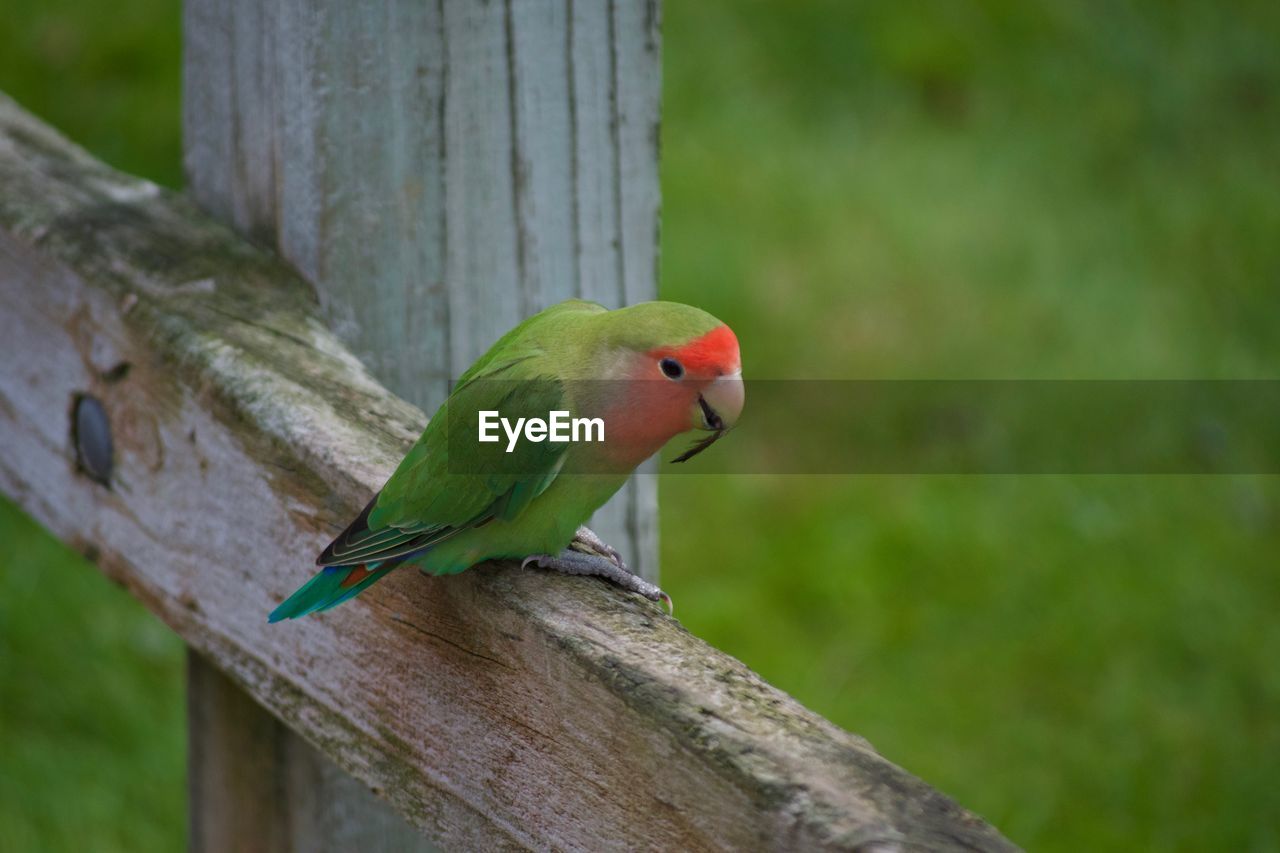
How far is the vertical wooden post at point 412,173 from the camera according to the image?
5.54ft

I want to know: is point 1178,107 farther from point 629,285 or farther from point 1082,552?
point 629,285

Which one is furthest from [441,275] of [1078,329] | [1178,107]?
[1178,107]

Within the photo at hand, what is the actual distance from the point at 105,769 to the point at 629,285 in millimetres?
1870

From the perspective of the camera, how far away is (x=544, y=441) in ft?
5.08

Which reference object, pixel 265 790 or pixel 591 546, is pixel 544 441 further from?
pixel 265 790

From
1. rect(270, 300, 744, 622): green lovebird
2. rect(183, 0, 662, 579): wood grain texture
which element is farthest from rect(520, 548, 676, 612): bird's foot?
rect(183, 0, 662, 579): wood grain texture

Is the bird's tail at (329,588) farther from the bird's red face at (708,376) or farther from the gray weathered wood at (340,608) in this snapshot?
the bird's red face at (708,376)

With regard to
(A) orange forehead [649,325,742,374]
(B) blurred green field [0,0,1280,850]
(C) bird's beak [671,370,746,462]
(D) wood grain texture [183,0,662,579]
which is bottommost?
(B) blurred green field [0,0,1280,850]

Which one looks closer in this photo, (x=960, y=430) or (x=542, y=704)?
(x=542, y=704)

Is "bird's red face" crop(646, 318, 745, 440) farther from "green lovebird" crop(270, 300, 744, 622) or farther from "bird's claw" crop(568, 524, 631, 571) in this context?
"bird's claw" crop(568, 524, 631, 571)

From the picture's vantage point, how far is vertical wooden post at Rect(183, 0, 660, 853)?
5.54 feet

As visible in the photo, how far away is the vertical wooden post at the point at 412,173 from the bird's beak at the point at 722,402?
0.45m

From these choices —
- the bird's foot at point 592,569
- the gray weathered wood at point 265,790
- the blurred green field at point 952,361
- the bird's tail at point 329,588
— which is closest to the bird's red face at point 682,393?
the bird's foot at point 592,569

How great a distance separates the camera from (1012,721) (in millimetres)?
3141
